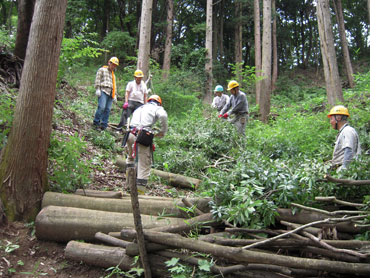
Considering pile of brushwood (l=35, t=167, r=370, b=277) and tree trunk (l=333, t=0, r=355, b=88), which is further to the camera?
tree trunk (l=333, t=0, r=355, b=88)

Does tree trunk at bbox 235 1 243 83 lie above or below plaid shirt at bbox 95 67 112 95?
above

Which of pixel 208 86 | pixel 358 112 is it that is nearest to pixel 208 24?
pixel 208 86

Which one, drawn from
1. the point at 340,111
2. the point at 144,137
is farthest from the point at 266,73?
the point at 144,137

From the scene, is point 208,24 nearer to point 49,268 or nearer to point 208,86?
point 208,86

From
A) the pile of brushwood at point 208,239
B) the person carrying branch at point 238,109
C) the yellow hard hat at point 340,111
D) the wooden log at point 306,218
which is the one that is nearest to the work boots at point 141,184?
the pile of brushwood at point 208,239

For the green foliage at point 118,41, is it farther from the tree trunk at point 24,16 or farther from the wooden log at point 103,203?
the wooden log at point 103,203

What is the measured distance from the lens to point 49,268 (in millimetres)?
4246

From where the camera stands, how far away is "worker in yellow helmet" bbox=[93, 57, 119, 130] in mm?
9773

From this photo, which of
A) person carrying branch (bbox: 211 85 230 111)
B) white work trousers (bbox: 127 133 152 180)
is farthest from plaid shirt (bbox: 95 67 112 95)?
person carrying branch (bbox: 211 85 230 111)

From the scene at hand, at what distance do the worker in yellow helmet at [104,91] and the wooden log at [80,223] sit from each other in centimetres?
548

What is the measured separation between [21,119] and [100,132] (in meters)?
4.65

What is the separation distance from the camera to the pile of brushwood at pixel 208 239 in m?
3.42

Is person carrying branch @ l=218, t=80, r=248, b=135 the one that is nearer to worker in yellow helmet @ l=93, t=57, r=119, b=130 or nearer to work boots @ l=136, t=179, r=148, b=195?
worker in yellow helmet @ l=93, t=57, r=119, b=130

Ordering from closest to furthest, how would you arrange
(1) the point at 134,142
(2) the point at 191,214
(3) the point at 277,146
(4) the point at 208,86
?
(2) the point at 191,214
(1) the point at 134,142
(3) the point at 277,146
(4) the point at 208,86
